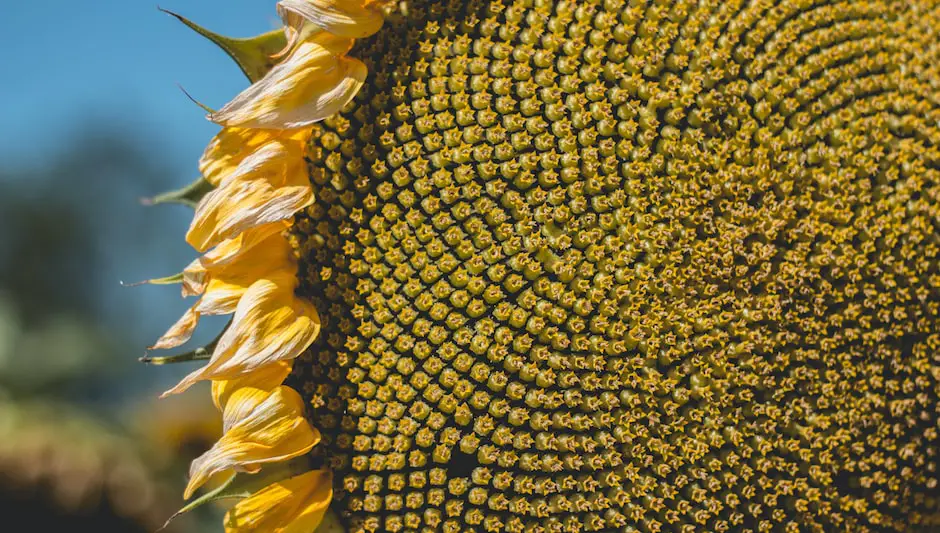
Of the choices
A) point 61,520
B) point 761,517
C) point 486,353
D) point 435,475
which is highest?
point 486,353

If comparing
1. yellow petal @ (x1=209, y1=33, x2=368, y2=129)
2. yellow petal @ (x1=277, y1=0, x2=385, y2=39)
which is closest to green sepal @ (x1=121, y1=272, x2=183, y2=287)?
yellow petal @ (x1=209, y1=33, x2=368, y2=129)

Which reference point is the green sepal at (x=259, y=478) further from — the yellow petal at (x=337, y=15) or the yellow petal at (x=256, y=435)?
the yellow petal at (x=337, y=15)

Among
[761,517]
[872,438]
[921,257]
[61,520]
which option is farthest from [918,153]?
[61,520]

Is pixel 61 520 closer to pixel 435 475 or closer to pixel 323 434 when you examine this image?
pixel 323 434

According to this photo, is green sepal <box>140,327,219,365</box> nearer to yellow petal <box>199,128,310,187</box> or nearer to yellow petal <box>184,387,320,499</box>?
yellow petal <box>184,387,320,499</box>

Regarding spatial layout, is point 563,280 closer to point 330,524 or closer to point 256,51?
point 330,524

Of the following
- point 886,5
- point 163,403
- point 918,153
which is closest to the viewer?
point 918,153

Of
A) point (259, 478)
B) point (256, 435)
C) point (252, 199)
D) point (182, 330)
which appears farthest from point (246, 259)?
point (259, 478)
